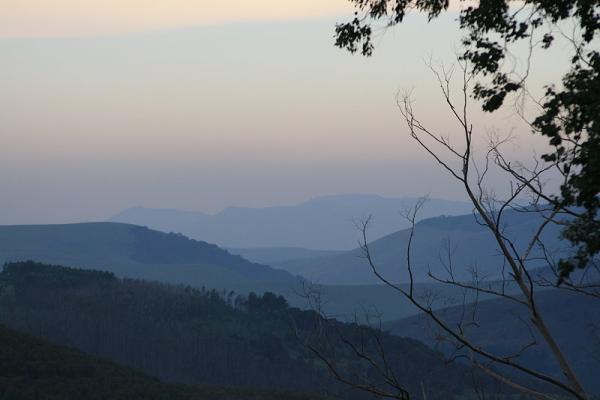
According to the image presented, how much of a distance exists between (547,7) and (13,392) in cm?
4699

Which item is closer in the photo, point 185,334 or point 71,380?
point 71,380

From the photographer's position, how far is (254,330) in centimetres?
15238

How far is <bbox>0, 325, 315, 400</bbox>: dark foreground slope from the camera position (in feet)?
178

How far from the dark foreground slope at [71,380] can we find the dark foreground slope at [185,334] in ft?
133

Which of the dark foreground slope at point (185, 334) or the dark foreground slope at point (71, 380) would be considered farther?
the dark foreground slope at point (185, 334)

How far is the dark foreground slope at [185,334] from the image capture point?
124 m

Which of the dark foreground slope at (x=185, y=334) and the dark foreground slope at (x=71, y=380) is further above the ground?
the dark foreground slope at (x=185, y=334)

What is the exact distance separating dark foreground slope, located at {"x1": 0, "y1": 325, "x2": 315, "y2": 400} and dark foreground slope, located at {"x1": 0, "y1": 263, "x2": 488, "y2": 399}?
133 feet

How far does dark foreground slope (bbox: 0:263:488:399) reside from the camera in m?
124

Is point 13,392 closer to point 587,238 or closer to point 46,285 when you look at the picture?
point 587,238

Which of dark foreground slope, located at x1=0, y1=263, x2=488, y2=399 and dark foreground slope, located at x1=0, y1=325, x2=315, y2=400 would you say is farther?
dark foreground slope, located at x1=0, y1=263, x2=488, y2=399

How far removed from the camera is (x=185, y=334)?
5561 inches

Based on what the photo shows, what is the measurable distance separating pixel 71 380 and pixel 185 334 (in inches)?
3327

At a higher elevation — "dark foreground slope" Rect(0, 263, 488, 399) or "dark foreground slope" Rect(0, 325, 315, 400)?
"dark foreground slope" Rect(0, 263, 488, 399)
